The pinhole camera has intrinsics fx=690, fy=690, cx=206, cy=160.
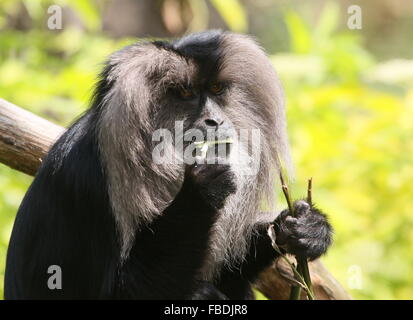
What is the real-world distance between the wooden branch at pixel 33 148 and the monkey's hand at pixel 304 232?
0.39 m

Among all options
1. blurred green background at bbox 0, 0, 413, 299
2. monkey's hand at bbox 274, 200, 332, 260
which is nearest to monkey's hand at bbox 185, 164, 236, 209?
monkey's hand at bbox 274, 200, 332, 260

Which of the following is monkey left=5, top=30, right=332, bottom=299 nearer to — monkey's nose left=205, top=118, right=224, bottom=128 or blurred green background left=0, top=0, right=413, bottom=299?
monkey's nose left=205, top=118, right=224, bottom=128

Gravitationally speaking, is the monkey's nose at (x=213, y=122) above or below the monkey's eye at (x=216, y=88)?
below

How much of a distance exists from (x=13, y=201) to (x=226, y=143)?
82.1 inches

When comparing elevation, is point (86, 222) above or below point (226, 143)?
below

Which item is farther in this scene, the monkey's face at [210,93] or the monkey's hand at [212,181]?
the monkey's face at [210,93]

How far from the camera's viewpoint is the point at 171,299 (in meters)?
3.26

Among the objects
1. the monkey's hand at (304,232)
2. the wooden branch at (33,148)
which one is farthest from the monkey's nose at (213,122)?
the wooden branch at (33,148)

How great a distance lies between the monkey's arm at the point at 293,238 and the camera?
3.43 metres

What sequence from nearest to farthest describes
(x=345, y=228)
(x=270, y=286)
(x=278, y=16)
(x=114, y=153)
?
(x=114, y=153) → (x=270, y=286) → (x=345, y=228) → (x=278, y=16)

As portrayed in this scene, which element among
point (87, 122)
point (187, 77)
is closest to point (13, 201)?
point (87, 122)

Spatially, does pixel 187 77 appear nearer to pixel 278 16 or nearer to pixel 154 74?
pixel 154 74

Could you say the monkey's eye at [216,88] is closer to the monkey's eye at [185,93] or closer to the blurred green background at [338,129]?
the monkey's eye at [185,93]

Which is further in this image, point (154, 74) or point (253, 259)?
point (253, 259)
